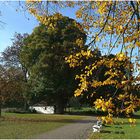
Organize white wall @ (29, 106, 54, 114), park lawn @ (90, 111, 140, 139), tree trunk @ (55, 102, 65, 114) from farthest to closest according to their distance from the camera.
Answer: white wall @ (29, 106, 54, 114)
tree trunk @ (55, 102, 65, 114)
park lawn @ (90, 111, 140, 139)

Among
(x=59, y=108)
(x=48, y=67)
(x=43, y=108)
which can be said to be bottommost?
(x=59, y=108)

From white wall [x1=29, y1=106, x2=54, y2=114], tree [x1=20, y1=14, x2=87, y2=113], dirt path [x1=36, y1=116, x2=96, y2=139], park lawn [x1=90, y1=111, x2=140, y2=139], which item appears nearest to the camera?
dirt path [x1=36, y1=116, x2=96, y2=139]

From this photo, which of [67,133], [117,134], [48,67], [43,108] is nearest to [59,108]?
[48,67]

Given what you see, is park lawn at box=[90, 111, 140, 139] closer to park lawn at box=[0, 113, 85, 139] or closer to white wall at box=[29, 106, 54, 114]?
park lawn at box=[0, 113, 85, 139]

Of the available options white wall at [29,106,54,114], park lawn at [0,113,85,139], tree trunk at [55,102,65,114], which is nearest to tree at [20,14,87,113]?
tree trunk at [55,102,65,114]

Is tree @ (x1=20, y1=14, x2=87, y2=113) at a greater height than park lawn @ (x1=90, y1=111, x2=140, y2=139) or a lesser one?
greater

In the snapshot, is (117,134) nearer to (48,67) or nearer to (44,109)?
(48,67)

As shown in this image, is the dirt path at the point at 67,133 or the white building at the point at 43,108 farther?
the white building at the point at 43,108

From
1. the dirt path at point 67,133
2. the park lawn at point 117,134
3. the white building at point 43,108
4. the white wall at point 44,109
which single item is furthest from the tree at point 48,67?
the dirt path at point 67,133

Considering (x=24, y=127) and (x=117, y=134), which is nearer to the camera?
(x=117, y=134)

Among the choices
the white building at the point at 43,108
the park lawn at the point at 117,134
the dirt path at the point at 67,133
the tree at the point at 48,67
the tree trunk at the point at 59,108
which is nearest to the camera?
the dirt path at the point at 67,133

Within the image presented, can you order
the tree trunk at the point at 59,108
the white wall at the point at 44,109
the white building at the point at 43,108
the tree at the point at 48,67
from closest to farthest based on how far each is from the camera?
1. the tree at the point at 48,67
2. the tree trunk at the point at 59,108
3. the white wall at the point at 44,109
4. the white building at the point at 43,108

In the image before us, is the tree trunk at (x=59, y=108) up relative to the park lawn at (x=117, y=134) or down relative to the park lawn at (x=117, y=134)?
up

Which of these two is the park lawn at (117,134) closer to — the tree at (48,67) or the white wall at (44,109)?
the tree at (48,67)
